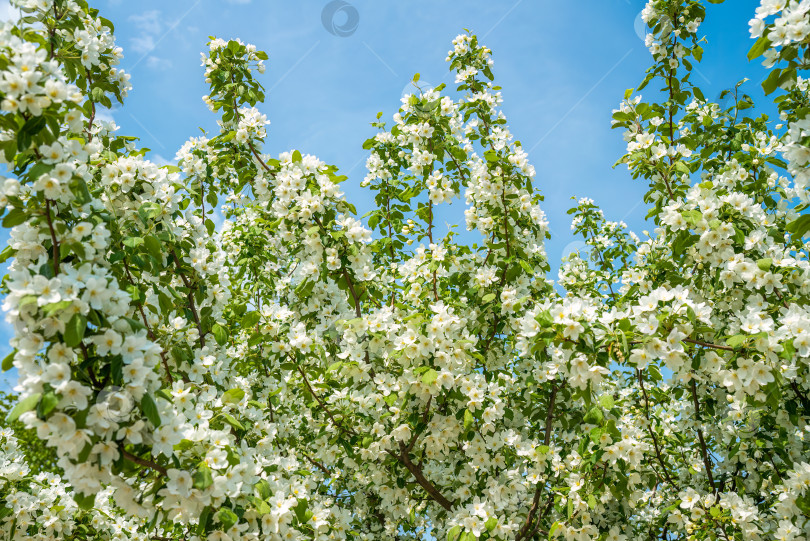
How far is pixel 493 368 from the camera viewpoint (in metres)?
4.84

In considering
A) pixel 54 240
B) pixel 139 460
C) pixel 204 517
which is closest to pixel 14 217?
pixel 54 240

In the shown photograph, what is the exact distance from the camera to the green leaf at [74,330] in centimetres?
206

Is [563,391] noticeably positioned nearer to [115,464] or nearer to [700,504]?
[700,504]

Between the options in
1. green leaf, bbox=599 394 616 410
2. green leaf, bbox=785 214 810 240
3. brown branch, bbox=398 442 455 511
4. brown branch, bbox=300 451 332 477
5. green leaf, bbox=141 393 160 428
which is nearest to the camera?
green leaf, bbox=141 393 160 428

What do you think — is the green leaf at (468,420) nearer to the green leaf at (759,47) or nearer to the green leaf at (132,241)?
the green leaf at (132,241)

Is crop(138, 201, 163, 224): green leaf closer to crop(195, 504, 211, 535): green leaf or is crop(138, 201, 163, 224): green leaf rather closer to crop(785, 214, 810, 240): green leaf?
crop(195, 504, 211, 535): green leaf

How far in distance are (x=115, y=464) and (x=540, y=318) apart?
82.2 inches

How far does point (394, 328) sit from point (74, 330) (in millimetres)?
2051

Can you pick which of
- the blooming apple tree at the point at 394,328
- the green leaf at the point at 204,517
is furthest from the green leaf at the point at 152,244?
the green leaf at the point at 204,517

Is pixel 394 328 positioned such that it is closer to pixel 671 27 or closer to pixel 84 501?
pixel 84 501

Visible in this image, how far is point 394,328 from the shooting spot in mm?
3756

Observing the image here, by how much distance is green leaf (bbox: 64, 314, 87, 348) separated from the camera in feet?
6.77

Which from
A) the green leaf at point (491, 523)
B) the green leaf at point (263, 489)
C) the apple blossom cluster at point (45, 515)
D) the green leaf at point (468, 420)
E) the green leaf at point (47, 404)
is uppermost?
the green leaf at point (468, 420)

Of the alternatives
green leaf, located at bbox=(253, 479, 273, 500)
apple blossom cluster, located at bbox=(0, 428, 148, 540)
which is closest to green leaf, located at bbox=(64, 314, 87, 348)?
green leaf, located at bbox=(253, 479, 273, 500)
